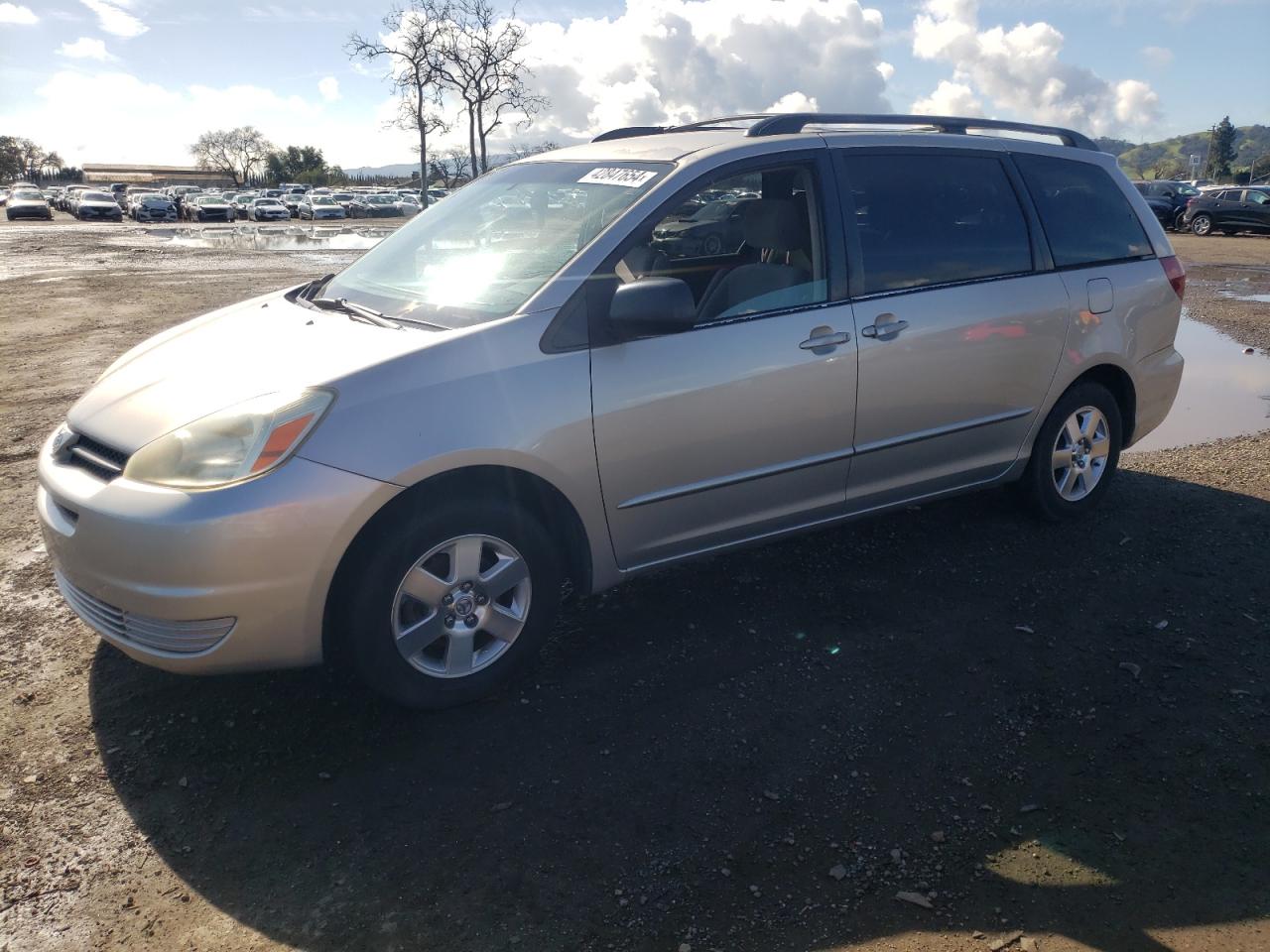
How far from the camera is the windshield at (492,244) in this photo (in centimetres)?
356

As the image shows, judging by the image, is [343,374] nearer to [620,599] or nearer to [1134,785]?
[620,599]

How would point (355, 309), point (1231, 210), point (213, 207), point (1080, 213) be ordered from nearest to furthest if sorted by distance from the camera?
1. point (355, 309)
2. point (1080, 213)
3. point (1231, 210)
4. point (213, 207)

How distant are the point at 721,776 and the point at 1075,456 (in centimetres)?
302

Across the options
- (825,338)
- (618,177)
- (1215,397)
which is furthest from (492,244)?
(1215,397)

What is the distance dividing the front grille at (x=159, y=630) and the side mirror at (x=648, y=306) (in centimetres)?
Answer: 159

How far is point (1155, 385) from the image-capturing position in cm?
520

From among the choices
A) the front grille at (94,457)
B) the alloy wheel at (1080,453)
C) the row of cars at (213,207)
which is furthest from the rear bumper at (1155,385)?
the row of cars at (213,207)

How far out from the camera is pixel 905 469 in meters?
4.34

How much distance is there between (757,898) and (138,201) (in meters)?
63.2

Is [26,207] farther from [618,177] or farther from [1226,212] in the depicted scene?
[618,177]

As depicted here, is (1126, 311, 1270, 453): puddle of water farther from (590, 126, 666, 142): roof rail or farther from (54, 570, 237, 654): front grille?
(54, 570, 237, 654): front grille

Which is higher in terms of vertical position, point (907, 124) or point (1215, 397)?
point (907, 124)

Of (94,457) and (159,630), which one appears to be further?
(94,457)

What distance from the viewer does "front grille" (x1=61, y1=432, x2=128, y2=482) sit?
3.10 meters
